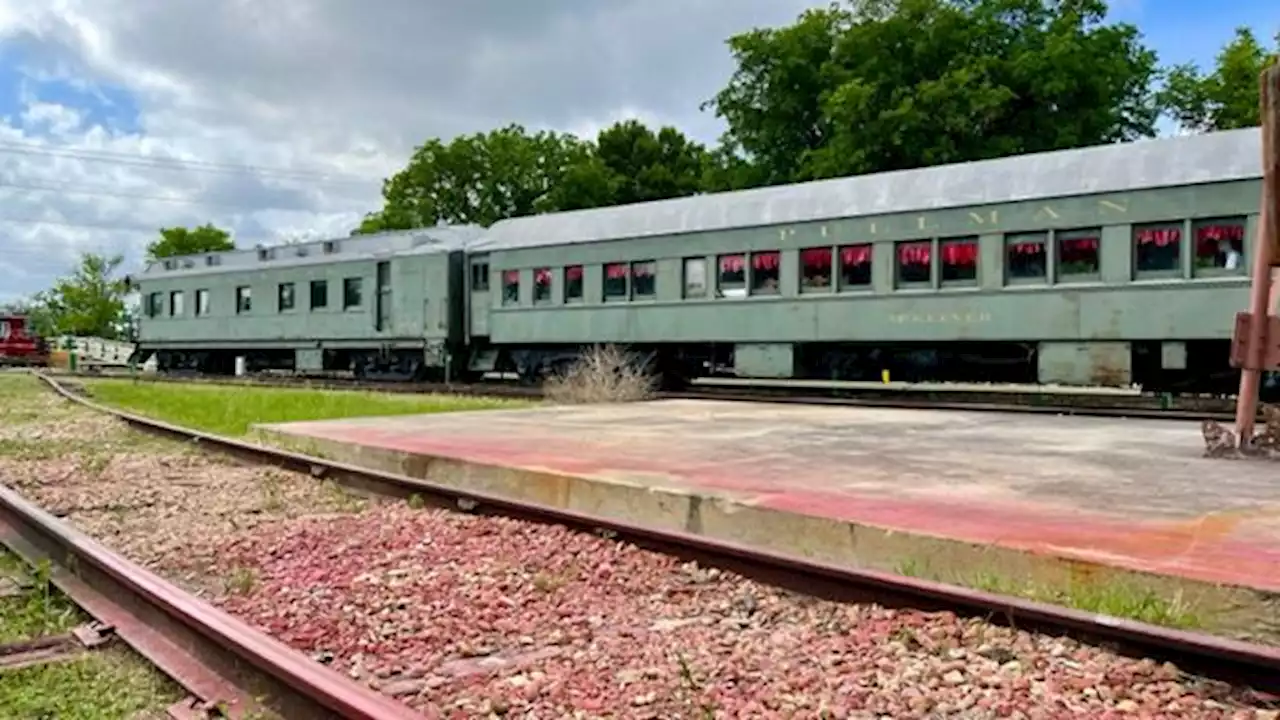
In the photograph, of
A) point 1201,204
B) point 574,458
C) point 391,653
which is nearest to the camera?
point 391,653

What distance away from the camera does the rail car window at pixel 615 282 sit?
59.7ft

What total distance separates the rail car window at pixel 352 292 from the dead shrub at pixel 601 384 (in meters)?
8.01

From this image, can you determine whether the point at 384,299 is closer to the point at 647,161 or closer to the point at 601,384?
the point at 601,384

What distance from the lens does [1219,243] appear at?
12.1m

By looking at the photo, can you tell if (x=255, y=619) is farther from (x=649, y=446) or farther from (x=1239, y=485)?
(x=1239, y=485)

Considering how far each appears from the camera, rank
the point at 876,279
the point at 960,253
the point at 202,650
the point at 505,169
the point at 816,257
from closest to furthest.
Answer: the point at 202,650
the point at 960,253
the point at 876,279
the point at 816,257
the point at 505,169

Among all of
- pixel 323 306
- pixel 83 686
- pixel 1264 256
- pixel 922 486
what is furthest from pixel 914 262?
pixel 323 306

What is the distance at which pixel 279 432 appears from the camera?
11.0m

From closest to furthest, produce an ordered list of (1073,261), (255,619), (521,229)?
1. (255,619)
2. (1073,261)
3. (521,229)

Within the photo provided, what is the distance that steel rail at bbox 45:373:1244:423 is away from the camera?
12539mm

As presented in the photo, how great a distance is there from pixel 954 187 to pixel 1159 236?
2.77 metres

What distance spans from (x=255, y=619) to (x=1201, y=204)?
11502 millimetres

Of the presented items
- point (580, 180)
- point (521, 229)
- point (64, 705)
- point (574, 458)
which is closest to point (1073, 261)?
point (574, 458)

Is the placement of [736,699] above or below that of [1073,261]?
below
